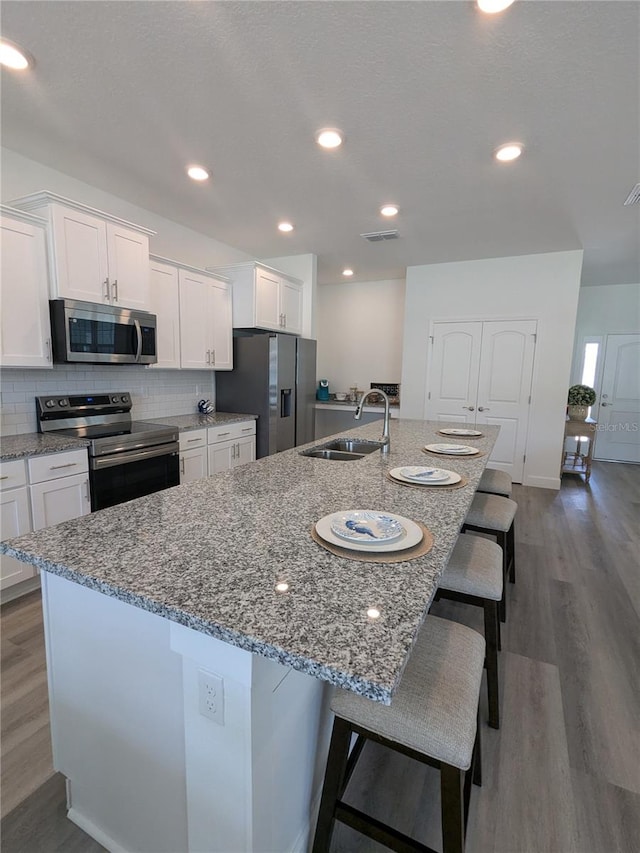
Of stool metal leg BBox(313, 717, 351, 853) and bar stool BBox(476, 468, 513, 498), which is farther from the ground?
bar stool BBox(476, 468, 513, 498)

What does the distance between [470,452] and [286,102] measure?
2064mm

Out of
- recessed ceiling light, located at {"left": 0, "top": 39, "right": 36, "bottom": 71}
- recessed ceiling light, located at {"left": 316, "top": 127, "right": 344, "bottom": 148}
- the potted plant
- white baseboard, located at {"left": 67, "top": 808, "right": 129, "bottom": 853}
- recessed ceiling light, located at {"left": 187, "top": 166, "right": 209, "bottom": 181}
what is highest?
recessed ceiling light, located at {"left": 316, "top": 127, "right": 344, "bottom": 148}

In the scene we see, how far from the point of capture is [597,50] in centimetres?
166

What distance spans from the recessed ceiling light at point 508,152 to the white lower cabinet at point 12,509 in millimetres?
3341

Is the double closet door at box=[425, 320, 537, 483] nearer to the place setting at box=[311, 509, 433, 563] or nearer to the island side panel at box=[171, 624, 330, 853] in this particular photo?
the place setting at box=[311, 509, 433, 563]

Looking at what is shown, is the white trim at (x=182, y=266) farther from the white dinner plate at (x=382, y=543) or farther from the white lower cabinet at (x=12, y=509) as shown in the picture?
the white dinner plate at (x=382, y=543)

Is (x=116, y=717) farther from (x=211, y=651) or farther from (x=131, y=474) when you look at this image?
(x=131, y=474)

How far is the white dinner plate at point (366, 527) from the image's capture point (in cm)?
102

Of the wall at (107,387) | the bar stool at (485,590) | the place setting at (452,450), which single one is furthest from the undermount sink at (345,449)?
the wall at (107,387)

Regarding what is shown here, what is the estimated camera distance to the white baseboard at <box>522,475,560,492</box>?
4746mm

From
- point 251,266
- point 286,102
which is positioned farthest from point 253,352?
point 286,102

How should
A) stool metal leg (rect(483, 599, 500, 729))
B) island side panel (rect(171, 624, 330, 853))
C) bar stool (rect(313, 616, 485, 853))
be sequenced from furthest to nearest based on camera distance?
stool metal leg (rect(483, 599, 500, 729))
bar stool (rect(313, 616, 485, 853))
island side panel (rect(171, 624, 330, 853))

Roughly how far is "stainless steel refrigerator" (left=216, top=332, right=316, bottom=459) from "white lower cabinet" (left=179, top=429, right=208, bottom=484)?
743 millimetres

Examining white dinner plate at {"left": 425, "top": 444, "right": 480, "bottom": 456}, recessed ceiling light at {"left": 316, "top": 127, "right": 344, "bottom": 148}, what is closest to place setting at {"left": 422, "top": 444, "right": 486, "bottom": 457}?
white dinner plate at {"left": 425, "top": 444, "right": 480, "bottom": 456}
